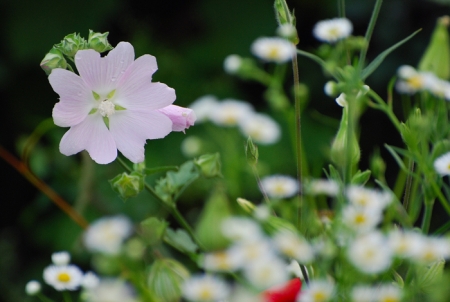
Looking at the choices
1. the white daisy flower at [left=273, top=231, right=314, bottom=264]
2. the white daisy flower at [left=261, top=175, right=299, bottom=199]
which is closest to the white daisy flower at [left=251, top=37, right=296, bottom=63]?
the white daisy flower at [left=261, top=175, right=299, bottom=199]

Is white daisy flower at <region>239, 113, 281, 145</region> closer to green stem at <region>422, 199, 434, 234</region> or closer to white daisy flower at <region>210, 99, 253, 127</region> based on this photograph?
white daisy flower at <region>210, 99, 253, 127</region>

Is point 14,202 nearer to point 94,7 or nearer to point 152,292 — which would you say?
point 94,7

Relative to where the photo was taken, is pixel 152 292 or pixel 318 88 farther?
pixel 318 88

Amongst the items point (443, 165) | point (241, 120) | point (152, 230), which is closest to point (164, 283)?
point (152, 230)

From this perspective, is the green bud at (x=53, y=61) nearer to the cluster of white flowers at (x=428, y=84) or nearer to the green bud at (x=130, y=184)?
the green bud at (x=130, y=184)

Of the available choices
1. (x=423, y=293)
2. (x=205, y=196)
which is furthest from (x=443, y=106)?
(x=205, y=196)
